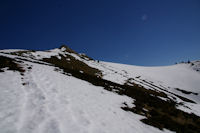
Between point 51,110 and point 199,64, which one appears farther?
point 199,64

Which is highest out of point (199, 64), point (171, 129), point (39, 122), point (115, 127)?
point (199, 64)

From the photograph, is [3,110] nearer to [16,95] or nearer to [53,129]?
[16,95]

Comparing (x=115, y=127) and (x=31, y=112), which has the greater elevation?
(x=31, y=112)

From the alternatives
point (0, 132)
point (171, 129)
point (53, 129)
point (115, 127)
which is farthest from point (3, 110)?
point (171, 129)

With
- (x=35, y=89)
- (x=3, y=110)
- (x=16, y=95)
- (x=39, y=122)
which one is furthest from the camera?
(x=35, y=89)

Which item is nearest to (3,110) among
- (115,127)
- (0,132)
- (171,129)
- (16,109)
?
(16,109)

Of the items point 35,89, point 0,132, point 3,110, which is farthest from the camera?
point 35,89

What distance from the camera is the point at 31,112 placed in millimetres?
5707

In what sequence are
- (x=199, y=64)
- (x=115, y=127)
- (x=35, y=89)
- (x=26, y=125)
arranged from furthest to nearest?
1. (x=199, y=64)
2. (x=35, y=89)
3. (x=115, y=127)
4. (x=26, y=125)

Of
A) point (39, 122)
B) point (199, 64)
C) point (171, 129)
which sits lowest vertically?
point (171, 129)

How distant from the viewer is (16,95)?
727 cm

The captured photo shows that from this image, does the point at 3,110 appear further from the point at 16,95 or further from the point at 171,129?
the point at 171,129

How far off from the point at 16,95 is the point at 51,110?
306 cm

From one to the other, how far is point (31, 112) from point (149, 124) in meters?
7.48
